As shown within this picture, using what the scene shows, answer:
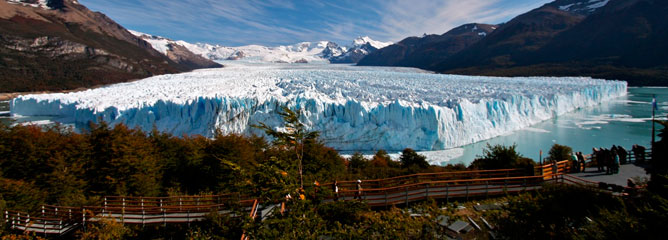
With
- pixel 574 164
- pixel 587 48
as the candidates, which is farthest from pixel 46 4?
pixel 587 48

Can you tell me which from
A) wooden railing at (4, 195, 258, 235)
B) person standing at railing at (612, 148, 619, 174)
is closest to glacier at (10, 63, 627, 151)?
person standing at railing at (612, 148, 619, 174)

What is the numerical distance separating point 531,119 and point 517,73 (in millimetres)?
40563

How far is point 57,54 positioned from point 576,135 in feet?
310

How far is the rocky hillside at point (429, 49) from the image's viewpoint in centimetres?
11194

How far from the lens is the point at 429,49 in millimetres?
115250

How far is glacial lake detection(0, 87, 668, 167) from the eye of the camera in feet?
50.3

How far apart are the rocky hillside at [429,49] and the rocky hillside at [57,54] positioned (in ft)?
275

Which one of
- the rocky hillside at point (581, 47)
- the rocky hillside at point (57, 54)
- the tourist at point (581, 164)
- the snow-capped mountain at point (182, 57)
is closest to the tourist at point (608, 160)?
the tourist at point (581, 164)

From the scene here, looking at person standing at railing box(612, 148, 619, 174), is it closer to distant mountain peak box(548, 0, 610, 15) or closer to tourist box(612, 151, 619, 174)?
tourist box(612, 151, 619, 174)

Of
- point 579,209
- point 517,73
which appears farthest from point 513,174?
point 517,73

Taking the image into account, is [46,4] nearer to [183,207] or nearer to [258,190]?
[183,207]

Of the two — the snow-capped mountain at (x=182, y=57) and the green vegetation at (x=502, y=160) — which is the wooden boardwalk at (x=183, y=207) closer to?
the green vegetation at (x=502, y=160)

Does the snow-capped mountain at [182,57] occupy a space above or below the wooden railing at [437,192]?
above

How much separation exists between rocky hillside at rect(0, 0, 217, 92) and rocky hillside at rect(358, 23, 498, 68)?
83797 mm
